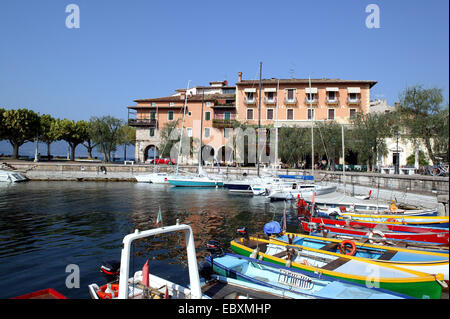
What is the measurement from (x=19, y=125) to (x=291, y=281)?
5524cm

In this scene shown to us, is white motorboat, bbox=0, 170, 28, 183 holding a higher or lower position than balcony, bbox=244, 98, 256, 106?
lower

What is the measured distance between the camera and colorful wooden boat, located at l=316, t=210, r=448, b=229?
12.6 m

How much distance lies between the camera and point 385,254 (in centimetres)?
906

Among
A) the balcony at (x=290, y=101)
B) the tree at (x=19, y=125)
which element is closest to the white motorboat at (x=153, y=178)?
the balcony at (x=290, y=101)

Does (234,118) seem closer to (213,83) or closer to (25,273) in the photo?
(213,83)

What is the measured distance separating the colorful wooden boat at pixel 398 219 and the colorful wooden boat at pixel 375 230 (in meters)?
0.41

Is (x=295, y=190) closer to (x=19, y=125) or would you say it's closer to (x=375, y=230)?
(x=375, y=230)

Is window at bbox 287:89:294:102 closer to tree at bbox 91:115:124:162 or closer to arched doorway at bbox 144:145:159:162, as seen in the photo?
arched doorway at bbox 144:145:159:162

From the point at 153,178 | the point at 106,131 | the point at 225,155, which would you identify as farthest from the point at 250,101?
the point at 106,131

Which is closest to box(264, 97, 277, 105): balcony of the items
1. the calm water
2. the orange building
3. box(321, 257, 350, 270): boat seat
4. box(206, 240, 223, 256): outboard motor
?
the orange building

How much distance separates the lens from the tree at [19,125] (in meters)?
48.7

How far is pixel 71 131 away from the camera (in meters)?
59.8

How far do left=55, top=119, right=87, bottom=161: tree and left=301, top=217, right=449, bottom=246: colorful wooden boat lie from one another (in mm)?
55986
